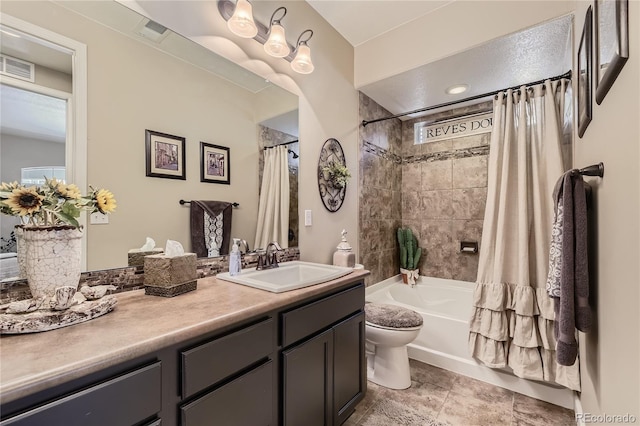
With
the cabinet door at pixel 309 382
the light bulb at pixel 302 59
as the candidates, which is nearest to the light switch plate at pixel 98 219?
the cabinet door at pixel 309 382

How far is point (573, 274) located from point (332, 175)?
1.61 meters

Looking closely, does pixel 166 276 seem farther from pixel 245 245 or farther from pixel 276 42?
pixel 276 42

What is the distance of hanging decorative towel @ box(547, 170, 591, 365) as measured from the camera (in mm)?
997

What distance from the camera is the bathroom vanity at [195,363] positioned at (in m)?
0.60

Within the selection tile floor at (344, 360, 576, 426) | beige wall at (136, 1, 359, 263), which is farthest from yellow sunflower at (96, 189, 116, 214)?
tile floor at (344, 360, 576, 426)

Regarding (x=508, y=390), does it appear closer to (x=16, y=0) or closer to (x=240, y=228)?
(x=240, y=228)

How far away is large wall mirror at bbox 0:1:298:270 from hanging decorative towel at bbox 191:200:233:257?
1.5 inches

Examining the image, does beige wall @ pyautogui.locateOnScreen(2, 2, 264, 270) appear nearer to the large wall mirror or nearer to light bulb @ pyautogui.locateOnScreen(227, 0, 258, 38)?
the large wall mirror

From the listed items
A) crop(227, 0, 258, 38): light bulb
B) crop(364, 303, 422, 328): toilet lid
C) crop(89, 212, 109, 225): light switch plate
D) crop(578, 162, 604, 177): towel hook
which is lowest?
crop(364, 303, 422, 328): toilet lid

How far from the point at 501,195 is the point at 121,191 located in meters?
2.41

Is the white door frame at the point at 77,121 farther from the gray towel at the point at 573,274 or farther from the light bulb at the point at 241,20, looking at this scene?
the gray towel at the point at 573,274

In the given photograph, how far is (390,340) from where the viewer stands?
1.88m

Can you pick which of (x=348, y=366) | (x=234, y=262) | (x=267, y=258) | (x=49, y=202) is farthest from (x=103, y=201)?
(x=348, y=366)

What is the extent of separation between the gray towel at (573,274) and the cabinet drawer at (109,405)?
1.40 m
